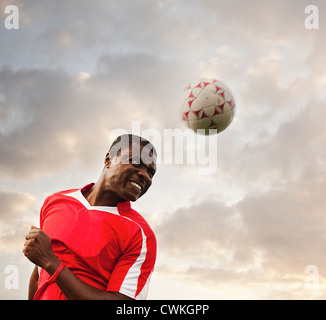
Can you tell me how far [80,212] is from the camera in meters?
6.77

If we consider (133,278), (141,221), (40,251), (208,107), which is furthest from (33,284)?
(208,107)

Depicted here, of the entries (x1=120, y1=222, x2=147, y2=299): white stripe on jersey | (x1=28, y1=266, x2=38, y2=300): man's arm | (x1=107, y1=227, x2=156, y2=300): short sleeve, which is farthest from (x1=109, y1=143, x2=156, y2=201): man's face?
(x1=28, y1=266, x2=38, y2=300): man's arm

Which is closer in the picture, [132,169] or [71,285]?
[71,285]

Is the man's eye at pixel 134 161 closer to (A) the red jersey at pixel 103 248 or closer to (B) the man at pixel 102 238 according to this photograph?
(B) the man at pixel 102 238

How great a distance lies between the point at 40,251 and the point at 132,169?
6.61ft

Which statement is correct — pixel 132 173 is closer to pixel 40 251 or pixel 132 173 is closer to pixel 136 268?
pixel 136 268

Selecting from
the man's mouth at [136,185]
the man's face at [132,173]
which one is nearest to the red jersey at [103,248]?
the man's face at [132,173]

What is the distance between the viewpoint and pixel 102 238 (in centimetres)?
634

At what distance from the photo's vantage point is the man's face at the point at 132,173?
22.2ft

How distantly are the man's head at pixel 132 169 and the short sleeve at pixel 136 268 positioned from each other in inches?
27.6

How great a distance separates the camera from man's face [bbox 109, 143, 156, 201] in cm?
677

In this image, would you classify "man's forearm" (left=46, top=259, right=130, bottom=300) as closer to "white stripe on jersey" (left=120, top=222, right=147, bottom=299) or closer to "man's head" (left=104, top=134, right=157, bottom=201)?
"white stripe on jersey" (left=120, top=222, right=147, bottom=299)
